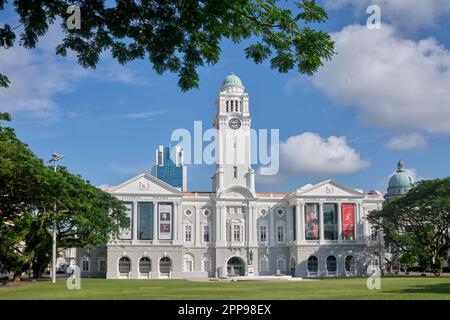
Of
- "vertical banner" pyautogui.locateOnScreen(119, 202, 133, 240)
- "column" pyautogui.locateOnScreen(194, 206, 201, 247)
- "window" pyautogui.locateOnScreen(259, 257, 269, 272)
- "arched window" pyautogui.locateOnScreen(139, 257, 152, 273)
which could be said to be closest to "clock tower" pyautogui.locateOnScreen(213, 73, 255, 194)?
"column" pyautogui.locateOnScreen(194, 206, 201, 247)

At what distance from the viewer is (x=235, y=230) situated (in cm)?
8212

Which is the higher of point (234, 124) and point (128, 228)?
point (234, 124)

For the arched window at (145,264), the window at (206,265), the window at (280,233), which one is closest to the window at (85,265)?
the arched window at (145,264)

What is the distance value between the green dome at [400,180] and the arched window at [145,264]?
56955 millimetres

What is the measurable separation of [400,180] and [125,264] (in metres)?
60.2

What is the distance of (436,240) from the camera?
72.0m

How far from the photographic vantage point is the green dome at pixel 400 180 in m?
114

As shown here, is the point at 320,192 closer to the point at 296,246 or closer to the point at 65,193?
the point at 296,246

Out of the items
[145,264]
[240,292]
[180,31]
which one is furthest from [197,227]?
[180,31]

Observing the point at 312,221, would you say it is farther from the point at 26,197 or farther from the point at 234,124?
the point at 26,197

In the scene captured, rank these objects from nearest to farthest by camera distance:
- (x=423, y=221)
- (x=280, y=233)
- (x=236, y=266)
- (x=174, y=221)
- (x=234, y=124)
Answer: (x=423, y=221), (x=174, y=221), (x=236, y=266), (x=280, y=233), (x=234, y=124)
